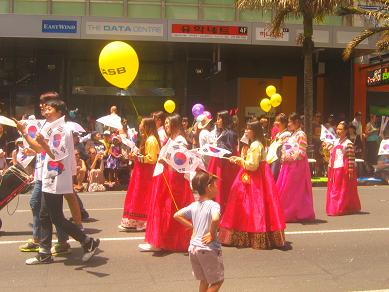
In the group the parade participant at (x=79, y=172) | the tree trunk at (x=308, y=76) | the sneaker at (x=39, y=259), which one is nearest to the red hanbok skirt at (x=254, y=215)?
the sneaker at (x=39, y=259)

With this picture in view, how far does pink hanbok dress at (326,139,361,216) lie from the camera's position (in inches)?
396

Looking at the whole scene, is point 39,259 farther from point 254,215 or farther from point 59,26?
point 59,26

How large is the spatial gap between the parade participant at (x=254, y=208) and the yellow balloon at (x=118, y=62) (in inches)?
71.7

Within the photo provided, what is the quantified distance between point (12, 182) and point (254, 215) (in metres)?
3.44

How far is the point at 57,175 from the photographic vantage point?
21.4ft

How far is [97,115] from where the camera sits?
2294 cm

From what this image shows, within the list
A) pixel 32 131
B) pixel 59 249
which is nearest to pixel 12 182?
pixel 32 131

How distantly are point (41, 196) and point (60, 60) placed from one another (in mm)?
16940

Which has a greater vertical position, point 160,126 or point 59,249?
point 160,126

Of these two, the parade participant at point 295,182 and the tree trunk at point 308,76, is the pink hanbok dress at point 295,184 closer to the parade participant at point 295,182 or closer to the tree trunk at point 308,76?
the parade participant at point 295,182

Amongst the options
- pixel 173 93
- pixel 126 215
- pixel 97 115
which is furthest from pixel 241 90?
pixel 126 215

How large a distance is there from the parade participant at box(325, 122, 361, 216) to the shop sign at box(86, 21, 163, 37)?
10101mm

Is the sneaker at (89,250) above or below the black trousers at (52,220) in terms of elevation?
below

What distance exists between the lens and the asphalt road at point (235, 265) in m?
5.90
